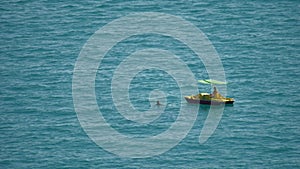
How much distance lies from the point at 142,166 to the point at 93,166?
8300 mm

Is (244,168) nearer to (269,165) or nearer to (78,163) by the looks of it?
(269,165)

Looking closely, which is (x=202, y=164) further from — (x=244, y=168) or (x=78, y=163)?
(x=78, y=163)

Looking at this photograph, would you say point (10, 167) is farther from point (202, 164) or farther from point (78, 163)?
point (202, 164)

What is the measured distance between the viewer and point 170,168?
198 m

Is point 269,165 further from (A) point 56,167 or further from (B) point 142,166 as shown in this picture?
(A) point 56,167

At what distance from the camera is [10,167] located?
19900cm

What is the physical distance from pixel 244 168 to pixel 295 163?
29.3ft

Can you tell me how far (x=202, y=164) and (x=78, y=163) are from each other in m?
21.1

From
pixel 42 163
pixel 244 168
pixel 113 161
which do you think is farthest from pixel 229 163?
pixel 42 163

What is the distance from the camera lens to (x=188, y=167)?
19800 cm

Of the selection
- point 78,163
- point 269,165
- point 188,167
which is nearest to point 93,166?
point 78,163

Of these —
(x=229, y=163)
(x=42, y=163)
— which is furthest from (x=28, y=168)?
(x=229, y=163)

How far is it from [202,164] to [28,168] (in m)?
29.5

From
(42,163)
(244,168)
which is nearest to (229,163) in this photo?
(244,168)
